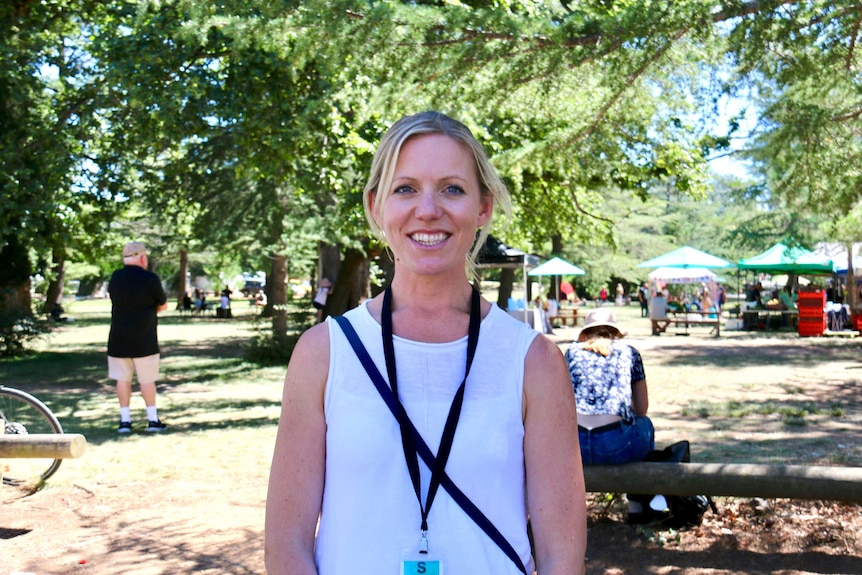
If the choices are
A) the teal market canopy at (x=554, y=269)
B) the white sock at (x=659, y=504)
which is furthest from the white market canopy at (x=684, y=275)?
the white sock at (x=659, y=504)

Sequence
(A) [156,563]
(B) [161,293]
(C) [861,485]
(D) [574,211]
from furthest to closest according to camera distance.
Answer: (D) [574,211] → (B) [161,293] → (A) [156,563] → (C) [861,485]

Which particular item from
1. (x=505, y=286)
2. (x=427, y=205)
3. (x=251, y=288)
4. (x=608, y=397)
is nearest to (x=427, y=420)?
(x=427, y=205)

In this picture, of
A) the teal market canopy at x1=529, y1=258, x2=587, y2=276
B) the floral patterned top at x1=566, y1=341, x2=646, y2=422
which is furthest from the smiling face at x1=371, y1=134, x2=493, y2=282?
the teal market canopy at x1=529, y1=258, x2=587, y2=276

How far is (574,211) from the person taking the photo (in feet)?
50.3

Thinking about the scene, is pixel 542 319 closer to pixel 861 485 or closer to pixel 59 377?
pixel 59 377

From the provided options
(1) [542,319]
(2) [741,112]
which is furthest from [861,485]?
(1) [542,319]

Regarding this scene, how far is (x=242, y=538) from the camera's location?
598 centimetres

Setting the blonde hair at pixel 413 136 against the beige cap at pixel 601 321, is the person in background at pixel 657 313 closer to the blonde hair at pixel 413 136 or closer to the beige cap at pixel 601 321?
the beige cap at pixel 601 321

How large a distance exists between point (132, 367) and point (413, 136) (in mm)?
8417

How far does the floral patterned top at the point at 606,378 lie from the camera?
5594 millimetres

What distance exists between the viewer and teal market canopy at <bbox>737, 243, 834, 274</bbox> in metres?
28.9

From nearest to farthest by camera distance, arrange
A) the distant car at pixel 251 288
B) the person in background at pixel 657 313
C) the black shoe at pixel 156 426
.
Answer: the black shoe at pixel 156 426 → the person in background at pixel 657 313 → the distant car at pixel 251 288

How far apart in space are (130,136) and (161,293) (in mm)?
4336

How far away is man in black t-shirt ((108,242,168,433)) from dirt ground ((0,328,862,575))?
2482mm
